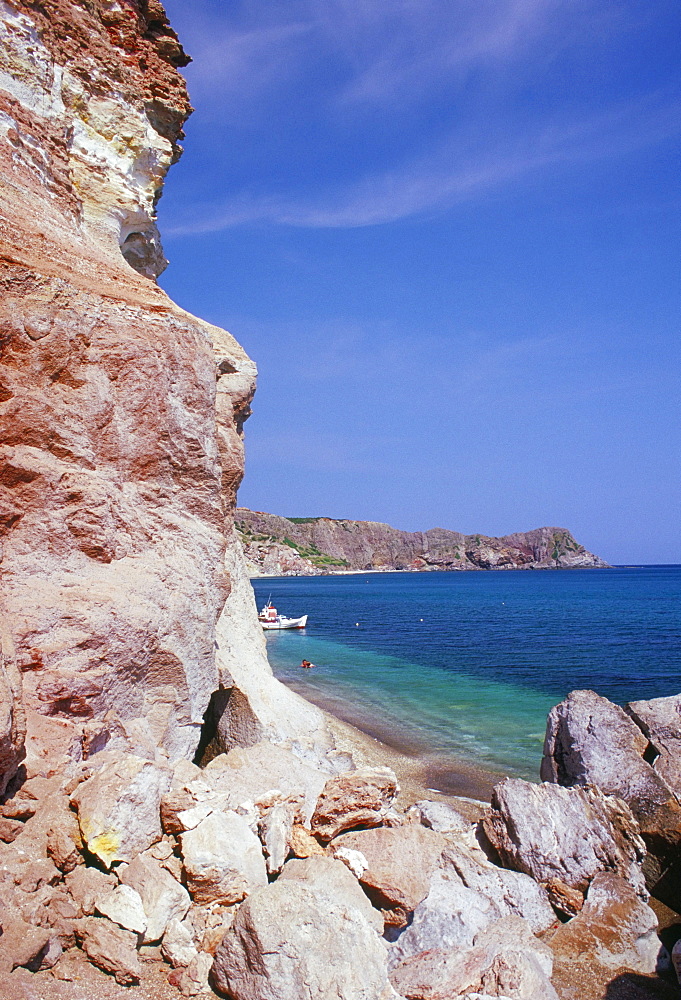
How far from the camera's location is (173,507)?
931 centimetres

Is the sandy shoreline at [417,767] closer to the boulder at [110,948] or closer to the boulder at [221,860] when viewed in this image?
the boulder at [221,860]

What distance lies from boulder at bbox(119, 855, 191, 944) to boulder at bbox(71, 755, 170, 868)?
0.15 meters

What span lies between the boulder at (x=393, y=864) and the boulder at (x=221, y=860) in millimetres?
1149

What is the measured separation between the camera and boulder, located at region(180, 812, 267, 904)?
19.7 ft

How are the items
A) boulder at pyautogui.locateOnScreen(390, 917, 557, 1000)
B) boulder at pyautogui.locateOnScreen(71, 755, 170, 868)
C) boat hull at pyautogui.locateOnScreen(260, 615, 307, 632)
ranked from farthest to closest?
boat hull at pyautogui.locateOnScreen(260, 615, 307, 632), boulder at pyautogui.locateOnScreen(390, 917, 557, 1000), boulder at pyautogui.locateOnScreen(71, 755, 170, 868)

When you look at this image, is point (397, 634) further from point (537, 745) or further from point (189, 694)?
point (189, 694)

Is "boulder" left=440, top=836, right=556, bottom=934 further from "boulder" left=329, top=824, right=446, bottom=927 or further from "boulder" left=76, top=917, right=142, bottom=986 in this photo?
"boulder" left=76, top=917, right=142, bottom=986

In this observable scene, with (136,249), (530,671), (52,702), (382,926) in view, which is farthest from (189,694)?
(530,671)

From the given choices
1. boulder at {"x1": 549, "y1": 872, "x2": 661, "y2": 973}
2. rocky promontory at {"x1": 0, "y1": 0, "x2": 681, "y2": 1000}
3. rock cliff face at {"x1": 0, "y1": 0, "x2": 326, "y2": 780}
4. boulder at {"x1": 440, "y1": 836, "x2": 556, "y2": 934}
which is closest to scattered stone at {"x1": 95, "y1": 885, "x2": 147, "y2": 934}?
rocky promontory at {"x1": 0, "y1": 0, "x2": 681, "y2": 1000}

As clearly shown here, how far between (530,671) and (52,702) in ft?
88.6

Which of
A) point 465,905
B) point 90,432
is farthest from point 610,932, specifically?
point 90,432

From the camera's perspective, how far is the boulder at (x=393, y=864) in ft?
23.1

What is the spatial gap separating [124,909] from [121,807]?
30.8 inches

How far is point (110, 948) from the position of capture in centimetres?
521
